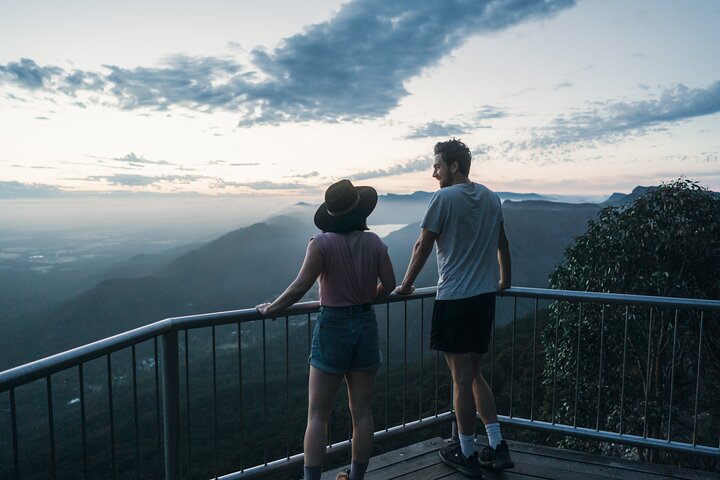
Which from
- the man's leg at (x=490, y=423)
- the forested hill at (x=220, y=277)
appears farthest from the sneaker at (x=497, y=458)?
the forested hill at (x=220, y=277)

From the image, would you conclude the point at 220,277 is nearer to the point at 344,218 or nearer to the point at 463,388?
the point at 463,388

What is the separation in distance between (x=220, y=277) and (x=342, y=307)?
147 m

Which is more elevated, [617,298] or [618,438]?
[617,298]

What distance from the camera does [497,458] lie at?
10.3ft

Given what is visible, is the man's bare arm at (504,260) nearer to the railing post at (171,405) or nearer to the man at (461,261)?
the man at (461,261)

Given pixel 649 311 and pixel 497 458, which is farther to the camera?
pixel 649 311

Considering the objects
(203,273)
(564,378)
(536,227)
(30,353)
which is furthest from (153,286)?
(564,378)

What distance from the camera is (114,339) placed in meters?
2.10

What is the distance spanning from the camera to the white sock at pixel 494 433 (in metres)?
3.11

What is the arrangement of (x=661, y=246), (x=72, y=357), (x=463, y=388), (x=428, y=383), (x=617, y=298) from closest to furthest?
(x=72, y=357) → (x=463, y=388) → (x=617, y=298) → (x=661, y=246) → (x=428, y=383)

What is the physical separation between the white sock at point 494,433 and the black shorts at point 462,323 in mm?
577

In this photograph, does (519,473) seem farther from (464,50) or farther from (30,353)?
(30,353)

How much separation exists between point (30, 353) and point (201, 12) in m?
106

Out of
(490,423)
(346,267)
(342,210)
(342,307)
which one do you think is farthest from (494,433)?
(342,210)
